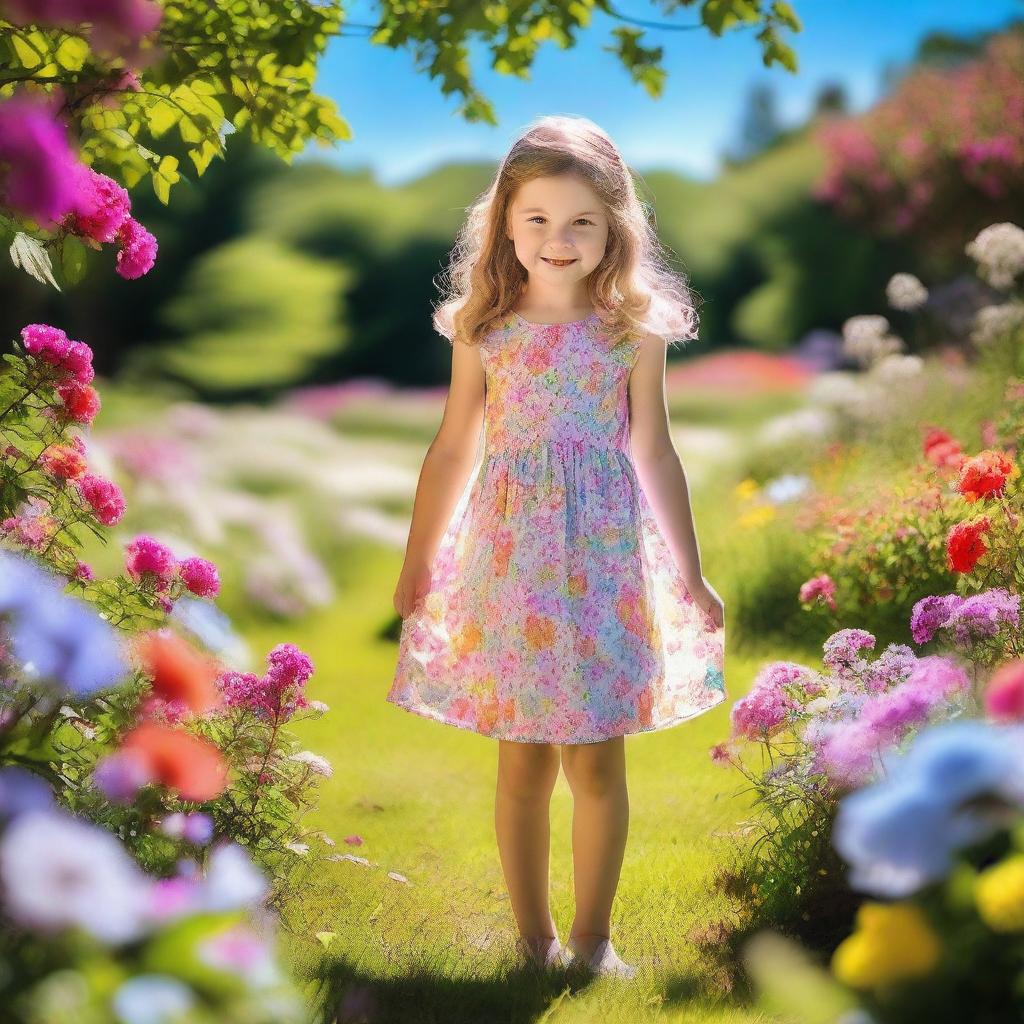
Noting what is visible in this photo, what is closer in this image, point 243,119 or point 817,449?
point 243,119

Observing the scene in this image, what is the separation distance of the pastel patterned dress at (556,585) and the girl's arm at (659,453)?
0.02 metres

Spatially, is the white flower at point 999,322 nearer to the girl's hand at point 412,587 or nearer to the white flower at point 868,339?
the white flower at point 868,339

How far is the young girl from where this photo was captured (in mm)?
2219

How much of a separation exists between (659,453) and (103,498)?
3.30ft

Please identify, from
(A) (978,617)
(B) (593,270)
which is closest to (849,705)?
(A) (978,617)

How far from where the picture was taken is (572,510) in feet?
7.47

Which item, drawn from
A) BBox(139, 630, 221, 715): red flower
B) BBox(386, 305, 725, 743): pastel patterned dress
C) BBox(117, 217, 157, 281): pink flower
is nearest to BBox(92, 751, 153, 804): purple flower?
BBox(139, 630, 221, 715): red flower

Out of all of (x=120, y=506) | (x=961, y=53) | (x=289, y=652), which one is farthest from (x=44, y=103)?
(x=961, y=53)

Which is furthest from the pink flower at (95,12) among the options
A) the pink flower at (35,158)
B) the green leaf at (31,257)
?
the green leaf at (31,257)

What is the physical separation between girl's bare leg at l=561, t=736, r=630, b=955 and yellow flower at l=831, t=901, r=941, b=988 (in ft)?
3.89

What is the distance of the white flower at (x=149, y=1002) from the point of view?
96cm

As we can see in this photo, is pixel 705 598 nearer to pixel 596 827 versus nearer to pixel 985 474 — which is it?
pixel 596 827

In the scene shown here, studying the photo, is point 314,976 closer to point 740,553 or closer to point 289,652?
point 289,652

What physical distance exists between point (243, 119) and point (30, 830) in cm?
163
